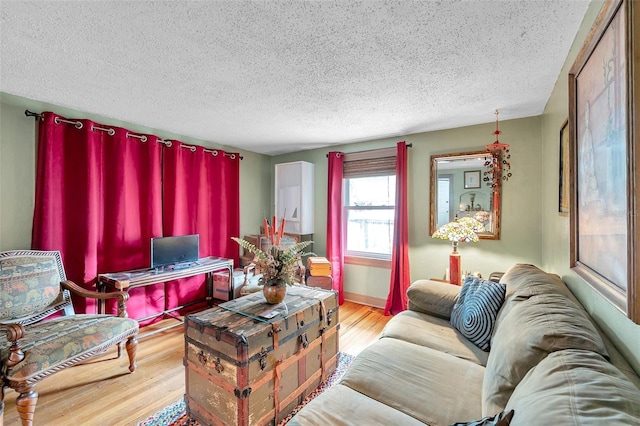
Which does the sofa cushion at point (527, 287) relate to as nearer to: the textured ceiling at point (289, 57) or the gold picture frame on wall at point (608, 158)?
the gold picture frame on wall at point (608, 158)

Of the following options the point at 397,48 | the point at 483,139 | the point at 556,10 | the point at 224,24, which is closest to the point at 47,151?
the point at 224,24

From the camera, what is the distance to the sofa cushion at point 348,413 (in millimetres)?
1087

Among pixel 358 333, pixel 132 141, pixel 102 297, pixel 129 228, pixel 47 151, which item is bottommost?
pixel 358 333

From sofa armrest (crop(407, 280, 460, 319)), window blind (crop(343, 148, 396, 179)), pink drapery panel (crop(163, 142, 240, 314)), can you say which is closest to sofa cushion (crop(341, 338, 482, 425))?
sofa armrest (crop(407, 280, 460, 319))

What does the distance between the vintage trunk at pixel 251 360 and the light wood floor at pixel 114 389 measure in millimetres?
464

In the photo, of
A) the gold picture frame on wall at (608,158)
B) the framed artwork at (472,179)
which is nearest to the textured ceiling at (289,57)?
the gold picture frame on wall at (608,158)

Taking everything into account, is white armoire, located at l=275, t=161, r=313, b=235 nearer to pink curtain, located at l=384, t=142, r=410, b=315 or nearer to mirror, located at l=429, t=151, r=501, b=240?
pink curtain, located at l=384, t=142, r=410, b=315

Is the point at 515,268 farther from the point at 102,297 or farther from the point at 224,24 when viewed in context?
the point at 102,297

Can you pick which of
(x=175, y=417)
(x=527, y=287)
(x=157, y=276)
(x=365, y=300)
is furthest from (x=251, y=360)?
(x=365, y=300)

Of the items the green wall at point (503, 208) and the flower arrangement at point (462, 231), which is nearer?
the flower arrangement at point (462, 231)

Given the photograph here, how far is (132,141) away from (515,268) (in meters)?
3.89

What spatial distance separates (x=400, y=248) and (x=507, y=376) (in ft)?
7.87

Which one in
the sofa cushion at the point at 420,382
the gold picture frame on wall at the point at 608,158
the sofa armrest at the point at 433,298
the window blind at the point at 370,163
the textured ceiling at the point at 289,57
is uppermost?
the textured ceiling at the point at 289,57

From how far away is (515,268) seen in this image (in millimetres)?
2029
